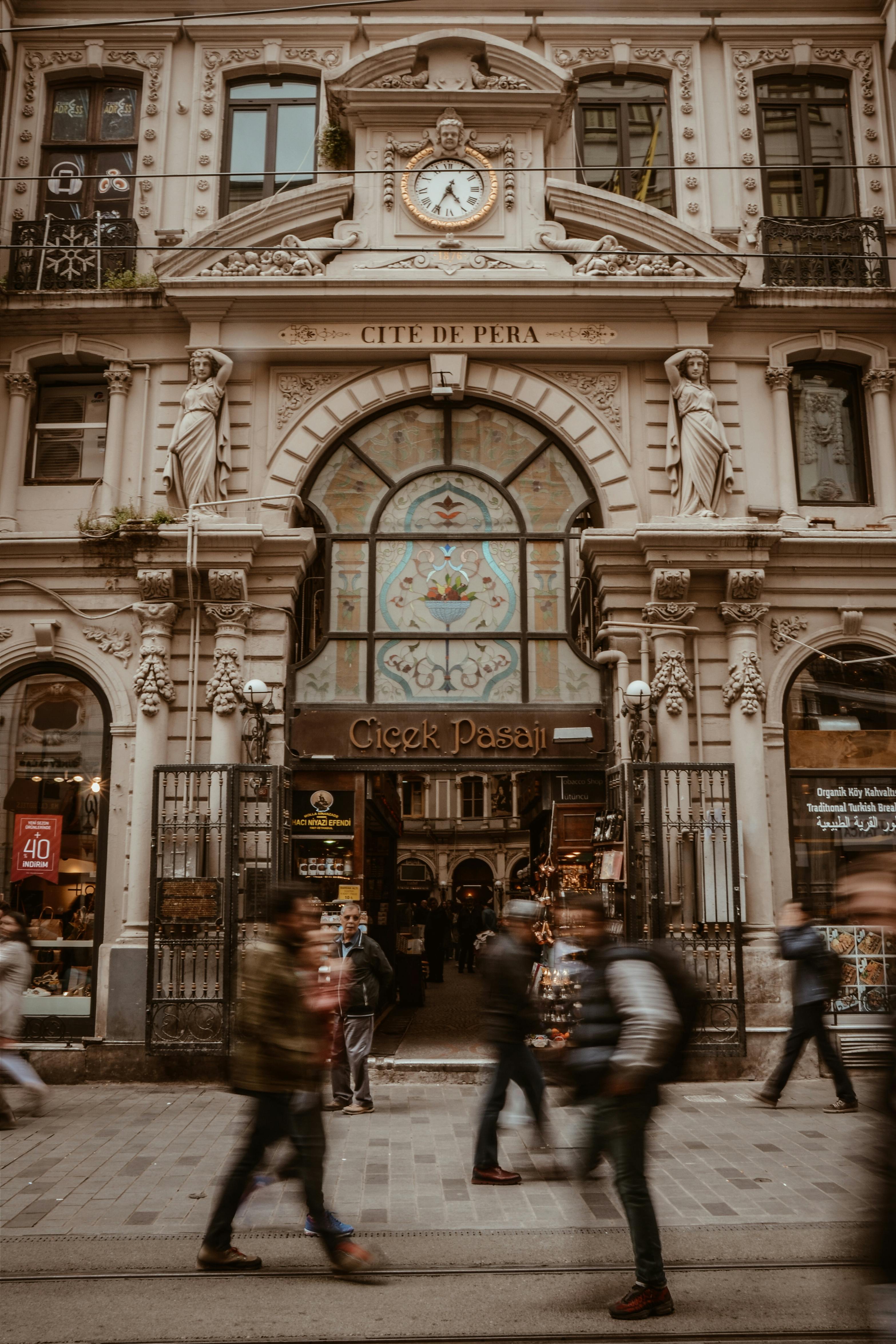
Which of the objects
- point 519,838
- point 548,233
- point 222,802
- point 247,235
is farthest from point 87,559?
point 519,838

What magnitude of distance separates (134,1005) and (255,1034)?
7.49 meters

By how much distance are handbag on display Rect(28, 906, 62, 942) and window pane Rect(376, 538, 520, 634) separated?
5.52 metres

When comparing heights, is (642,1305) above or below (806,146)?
below

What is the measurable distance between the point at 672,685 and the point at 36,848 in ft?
27.1

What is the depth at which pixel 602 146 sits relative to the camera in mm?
16219

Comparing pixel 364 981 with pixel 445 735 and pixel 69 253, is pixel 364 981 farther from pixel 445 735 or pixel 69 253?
pixel 69 253

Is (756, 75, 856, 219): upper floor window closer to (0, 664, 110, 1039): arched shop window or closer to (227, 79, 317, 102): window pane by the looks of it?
(227, 79, 317, 102): window pane

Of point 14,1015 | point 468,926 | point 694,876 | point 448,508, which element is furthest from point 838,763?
point 468,926

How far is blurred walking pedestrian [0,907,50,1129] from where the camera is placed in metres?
9.98

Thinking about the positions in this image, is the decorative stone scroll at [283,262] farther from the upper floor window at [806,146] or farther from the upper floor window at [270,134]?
the upper floor window at [806,146]

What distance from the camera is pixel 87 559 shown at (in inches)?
567

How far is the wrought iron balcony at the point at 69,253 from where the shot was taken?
1518 centimetres

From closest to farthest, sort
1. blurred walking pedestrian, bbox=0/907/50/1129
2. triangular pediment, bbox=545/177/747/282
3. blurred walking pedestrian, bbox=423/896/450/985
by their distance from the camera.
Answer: blurred walking pedestrian, bbox=0/907/50/1129 < triangular pediment, bbox=545/177/747/282 < blurred walking pedestrian, bbox=423/896/450/985

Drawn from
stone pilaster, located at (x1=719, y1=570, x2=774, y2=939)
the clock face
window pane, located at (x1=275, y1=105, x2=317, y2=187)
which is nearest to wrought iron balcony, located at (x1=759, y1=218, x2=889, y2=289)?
the clock face
